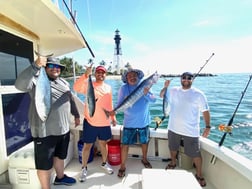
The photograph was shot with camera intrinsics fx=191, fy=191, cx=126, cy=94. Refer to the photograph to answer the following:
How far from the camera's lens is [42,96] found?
5.05 ft

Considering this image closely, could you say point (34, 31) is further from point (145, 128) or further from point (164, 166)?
point (164, 166)

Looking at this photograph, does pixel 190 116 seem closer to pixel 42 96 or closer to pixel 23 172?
pixel 42 96

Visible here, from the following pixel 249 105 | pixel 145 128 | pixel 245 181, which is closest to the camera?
pixel 245 181

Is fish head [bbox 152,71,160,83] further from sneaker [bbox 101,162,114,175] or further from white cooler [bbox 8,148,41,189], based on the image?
white cooler [bbox 8,148,41,189]

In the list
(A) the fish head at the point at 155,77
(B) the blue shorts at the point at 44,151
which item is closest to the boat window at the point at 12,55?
(B) the blue shorts at the point at 44,151

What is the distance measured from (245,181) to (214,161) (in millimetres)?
460

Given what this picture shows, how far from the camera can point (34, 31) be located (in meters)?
2.62

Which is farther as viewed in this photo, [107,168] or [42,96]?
[107,168]

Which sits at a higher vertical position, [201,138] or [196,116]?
[196,116]

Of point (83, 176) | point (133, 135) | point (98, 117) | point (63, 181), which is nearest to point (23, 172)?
point (63, 181)

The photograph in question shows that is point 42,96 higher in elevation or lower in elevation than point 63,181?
higher

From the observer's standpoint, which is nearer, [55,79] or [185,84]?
[55,79]

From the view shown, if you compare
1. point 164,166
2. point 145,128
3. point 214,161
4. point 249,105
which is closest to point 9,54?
point 145,128

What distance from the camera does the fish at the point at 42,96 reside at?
1516mm
